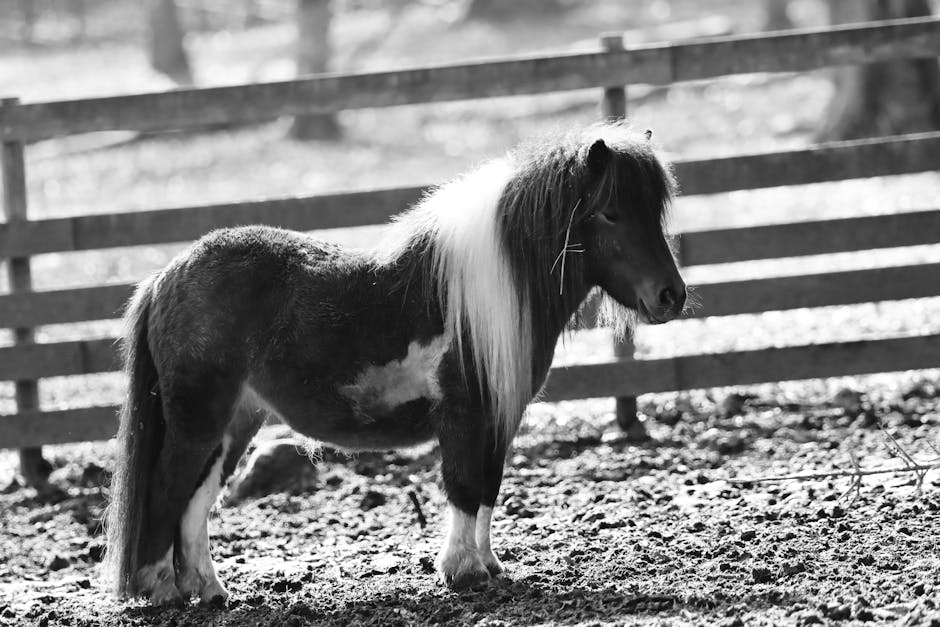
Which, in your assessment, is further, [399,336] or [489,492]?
[489,492]

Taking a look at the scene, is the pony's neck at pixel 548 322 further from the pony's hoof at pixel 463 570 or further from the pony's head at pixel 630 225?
the pony's hoof at pixel 463 570

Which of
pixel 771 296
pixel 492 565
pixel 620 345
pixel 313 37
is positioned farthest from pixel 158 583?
pixel 313 37

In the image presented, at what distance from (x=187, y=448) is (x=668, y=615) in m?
1.79

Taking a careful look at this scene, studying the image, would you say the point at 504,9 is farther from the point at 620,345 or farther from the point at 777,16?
the point at 620,345

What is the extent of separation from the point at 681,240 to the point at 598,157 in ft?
7.38

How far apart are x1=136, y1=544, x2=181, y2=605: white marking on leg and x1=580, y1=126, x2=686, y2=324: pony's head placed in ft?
6.31

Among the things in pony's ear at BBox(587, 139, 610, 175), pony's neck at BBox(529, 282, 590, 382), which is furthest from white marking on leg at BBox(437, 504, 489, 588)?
pony's ear at BBox(587, 139, 610, 175)

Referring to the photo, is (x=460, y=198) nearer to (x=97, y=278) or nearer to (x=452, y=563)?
(x=452, y=563)

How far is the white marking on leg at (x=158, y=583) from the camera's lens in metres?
4.24

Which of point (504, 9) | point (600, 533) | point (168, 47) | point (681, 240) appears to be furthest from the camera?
point (504, 9)

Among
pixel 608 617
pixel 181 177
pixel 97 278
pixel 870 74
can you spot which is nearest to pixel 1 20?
pixel 181 177

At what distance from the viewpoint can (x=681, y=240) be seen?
622cm

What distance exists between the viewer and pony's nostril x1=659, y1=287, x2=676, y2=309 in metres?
4.07

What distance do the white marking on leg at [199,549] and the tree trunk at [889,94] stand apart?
9.16 meters
